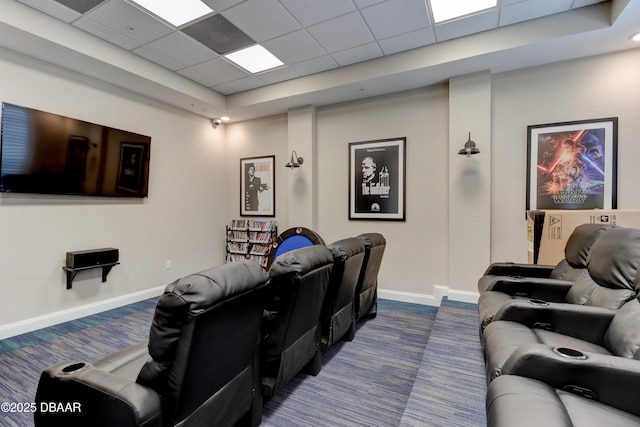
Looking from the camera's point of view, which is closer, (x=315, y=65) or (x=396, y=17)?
(x=396, y=17)

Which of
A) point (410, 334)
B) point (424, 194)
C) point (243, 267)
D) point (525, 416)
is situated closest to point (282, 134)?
point (424, 194)

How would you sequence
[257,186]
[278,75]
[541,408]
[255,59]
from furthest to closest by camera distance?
[257,186] < [278,75] < [255,59] < [541,408]

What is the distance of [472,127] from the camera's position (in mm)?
3705

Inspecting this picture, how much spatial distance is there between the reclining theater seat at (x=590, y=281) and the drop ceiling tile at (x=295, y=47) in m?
3.15

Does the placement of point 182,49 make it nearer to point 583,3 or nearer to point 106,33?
point 106,33

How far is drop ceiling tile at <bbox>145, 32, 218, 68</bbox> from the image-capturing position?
Answer: 11.1 feet

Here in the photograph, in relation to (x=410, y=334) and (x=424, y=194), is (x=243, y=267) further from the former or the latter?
(x=424, y=194)

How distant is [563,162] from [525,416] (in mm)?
3506

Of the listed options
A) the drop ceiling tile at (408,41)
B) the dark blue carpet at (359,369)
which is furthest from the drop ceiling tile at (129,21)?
the dark blue carpet at (359,369)

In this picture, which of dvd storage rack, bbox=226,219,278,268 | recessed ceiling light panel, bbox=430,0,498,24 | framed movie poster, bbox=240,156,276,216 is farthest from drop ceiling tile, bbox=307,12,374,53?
dvd storage rack, bbox=226,219,278,268

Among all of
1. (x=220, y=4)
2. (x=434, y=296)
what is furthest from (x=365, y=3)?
(x=434, y=296)

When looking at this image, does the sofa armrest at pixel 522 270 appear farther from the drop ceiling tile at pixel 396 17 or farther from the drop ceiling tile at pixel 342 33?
the drop ceiling tile at pixel 342 33

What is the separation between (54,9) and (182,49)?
45.3 inches

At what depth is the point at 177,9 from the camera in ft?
9.53
